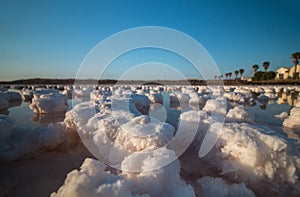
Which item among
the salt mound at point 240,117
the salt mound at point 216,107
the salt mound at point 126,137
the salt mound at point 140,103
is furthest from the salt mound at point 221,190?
the salt mound at point 140,103

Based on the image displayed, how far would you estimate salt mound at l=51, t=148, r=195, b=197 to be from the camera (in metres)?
1.59

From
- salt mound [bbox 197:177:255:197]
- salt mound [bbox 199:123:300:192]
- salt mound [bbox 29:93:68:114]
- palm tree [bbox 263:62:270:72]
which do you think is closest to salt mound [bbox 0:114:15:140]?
salt mound [bbox 197:177:255:197]

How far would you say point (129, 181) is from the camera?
1.92m

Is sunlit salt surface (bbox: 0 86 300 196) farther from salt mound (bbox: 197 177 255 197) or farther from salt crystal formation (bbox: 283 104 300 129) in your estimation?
salt crystal formation (bbox: 283 104 300 129)

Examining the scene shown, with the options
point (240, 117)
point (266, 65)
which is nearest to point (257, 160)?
point (240, 117)

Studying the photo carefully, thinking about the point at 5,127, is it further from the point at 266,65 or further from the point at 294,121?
the point at 266,65

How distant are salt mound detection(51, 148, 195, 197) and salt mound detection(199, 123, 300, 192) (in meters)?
1.12

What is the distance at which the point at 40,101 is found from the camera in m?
8.00

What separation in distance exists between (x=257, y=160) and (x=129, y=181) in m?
Answer: 1.86

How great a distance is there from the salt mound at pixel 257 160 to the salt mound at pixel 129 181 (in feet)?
3.66

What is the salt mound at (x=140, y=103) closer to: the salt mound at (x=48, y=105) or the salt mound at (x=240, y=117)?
the salt mound at (x=48, y=105)

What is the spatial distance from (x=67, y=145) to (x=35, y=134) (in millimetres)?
660

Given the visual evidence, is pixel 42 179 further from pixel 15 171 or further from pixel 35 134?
pixel 35 134

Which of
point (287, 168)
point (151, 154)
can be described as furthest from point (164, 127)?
point (287, 168)
